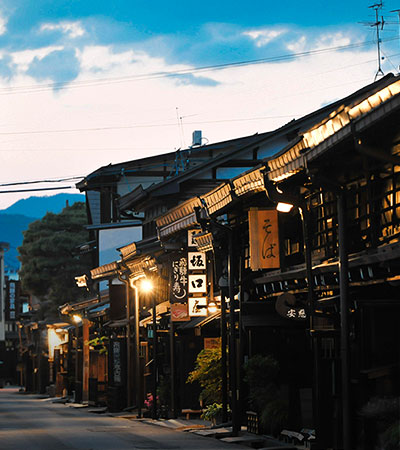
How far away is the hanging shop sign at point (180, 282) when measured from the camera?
117 ft

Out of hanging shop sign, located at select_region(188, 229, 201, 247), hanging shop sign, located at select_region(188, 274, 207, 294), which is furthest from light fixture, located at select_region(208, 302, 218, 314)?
hanging shop sign, located at select_region(188, 229, 201, 247)

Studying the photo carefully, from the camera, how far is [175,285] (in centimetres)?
3609

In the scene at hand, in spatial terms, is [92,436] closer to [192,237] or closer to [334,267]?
[192,237]

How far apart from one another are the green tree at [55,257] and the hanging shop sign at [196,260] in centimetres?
5268

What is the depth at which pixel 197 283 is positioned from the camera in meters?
35.2

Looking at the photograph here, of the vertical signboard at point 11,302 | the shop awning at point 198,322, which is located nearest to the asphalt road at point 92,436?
the shop awning at point 198,322

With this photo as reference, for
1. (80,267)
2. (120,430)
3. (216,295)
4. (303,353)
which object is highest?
(80,267)

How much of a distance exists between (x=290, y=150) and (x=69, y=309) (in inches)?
1634

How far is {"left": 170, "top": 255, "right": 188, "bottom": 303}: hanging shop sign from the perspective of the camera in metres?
35.8

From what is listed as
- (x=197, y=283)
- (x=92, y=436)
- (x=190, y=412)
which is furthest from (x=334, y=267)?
(x=190, y=412)

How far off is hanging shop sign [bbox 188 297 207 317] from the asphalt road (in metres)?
4.23

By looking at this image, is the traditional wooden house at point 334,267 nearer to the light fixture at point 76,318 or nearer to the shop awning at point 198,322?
the shop awning at point 198,322

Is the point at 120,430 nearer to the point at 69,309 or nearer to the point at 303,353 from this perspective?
the point at 303,353

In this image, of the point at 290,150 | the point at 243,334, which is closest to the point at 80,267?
the point at 243,334
